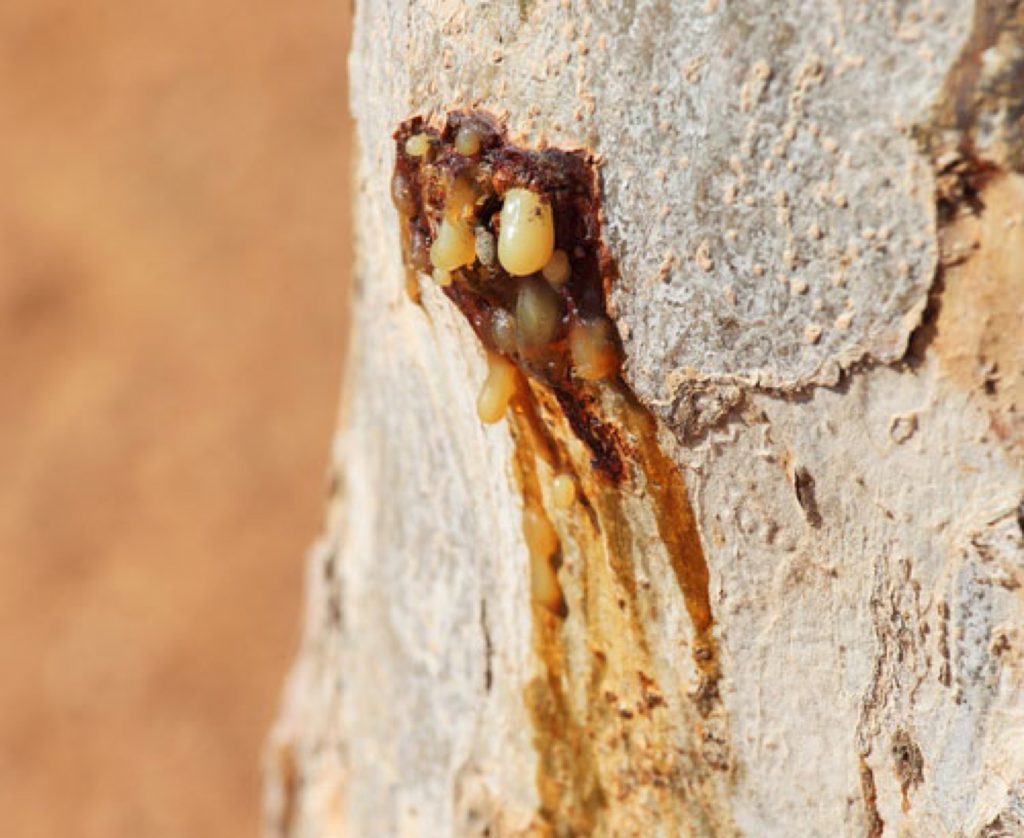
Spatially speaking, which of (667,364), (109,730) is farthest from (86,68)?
(667,364)

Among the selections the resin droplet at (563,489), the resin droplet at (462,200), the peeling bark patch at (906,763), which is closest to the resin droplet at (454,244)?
the resin droplet at (462,200)

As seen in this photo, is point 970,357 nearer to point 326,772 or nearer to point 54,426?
point 326,772

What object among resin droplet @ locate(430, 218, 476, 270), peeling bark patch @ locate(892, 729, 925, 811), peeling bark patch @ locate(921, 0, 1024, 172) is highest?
resin droplet @ locate(430, 218, 476, 270)

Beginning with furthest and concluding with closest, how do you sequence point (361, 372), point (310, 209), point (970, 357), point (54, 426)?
point (310, 209) < point (54, 426) < point (361, 372) < point (970, 357)

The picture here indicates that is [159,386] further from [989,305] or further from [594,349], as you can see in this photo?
[989,305]

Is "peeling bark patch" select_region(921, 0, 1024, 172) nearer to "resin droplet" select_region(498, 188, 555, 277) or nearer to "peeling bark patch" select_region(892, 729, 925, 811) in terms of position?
"resin droplet" select_region(498, 188, 555, 277)

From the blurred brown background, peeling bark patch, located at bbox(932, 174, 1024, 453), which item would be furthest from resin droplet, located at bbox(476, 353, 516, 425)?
the blurred brown background

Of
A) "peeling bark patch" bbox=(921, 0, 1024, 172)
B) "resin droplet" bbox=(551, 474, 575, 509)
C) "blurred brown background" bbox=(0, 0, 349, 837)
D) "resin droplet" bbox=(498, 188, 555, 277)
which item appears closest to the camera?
"peeling bark patch" bbox=(921, 0, 1024, 172)

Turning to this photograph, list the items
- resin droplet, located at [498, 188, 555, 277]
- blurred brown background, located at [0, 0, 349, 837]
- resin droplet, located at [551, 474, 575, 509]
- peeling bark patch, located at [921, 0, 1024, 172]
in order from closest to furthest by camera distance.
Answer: peeling bark patch, located at [921, 0, 1024, 172] < resin droplet, located at [498, 188, 555, 277] < resin droplet, located at [551, 474, 575, 509] < blurred brown background, located at [0, 0, 349, 837]
